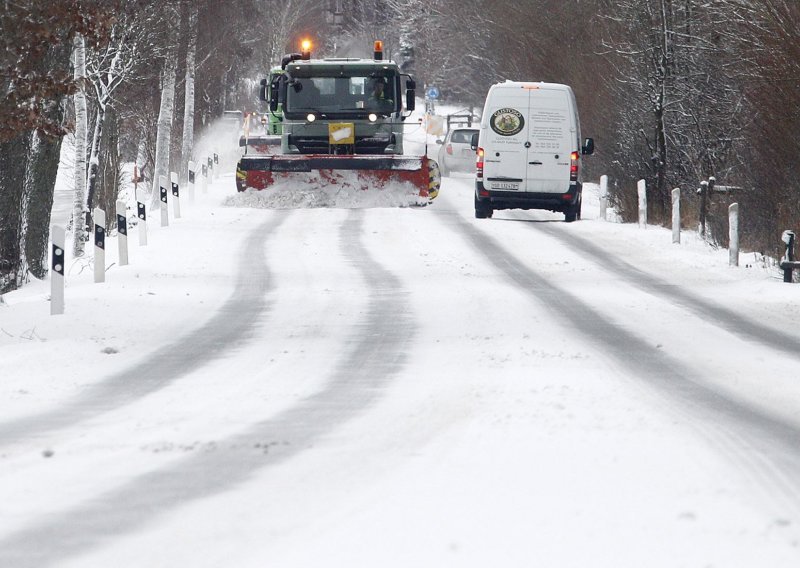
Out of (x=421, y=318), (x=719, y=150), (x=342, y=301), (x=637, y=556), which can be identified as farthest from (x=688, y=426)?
(x=719, y=150)

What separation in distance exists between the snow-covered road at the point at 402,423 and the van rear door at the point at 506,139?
6.90 m

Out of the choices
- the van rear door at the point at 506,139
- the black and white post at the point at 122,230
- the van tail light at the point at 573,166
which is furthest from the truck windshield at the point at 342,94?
the black and white post at the point at 122,230

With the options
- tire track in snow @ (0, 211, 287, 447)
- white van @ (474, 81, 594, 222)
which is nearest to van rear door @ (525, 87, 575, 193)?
white van @ (474, 81, 594, 222)

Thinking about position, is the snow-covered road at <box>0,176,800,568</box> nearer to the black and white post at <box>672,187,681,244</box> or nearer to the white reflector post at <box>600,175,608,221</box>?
the black and white post at <box>672,187,681,244</box>

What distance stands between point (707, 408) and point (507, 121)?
48.4ft

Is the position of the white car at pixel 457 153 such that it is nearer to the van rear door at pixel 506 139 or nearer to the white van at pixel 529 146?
the white van at pixel 529 146

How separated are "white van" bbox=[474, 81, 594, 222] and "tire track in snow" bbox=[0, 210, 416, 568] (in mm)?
11565

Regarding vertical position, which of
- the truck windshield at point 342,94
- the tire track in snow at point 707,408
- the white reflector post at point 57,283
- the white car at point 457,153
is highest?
the truck windshield at point 342,94

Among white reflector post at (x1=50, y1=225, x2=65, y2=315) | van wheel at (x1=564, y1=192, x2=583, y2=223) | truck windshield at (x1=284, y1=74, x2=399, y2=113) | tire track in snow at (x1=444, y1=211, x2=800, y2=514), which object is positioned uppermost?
truck windshield at (x1=284, y1=74, x2=399, y2=113)

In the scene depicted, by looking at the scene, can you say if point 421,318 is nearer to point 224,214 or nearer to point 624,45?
point 224,214

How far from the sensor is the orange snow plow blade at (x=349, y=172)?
2416cm

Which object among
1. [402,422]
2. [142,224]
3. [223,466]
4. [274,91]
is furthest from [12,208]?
[223,466]

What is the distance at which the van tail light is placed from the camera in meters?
22.2

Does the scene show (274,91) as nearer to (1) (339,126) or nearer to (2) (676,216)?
(1) (339,126)
